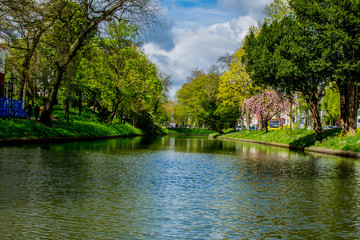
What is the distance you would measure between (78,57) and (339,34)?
26.5 meters

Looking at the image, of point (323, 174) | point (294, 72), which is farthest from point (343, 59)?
point (323, 174)

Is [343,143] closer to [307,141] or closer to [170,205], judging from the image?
[307,141]

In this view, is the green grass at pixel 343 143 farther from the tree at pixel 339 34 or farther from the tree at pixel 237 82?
the tree at pixel 237 82

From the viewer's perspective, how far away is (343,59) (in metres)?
25.1

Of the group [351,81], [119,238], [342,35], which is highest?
[342,35]

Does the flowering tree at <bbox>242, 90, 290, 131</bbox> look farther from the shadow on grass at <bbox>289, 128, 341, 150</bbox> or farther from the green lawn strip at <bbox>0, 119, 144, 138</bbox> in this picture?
the green lawn strip at <bbox>0, 119, 144, 138</bbox>

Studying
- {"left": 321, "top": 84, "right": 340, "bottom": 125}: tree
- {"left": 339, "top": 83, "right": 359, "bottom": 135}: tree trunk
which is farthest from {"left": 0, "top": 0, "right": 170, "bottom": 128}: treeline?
{"left": 321, "top": 84, "right": 340, "bottom": 125}: tree

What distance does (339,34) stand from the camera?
2375cm

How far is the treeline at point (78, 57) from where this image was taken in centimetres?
2484

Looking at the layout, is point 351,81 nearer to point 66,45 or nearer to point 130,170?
point 130,170

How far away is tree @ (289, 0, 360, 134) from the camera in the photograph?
23906 millimetres

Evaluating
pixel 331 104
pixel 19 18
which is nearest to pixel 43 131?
pixel 19 18

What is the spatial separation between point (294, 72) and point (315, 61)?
1.57m

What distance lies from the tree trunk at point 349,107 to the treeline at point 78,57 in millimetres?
15151
